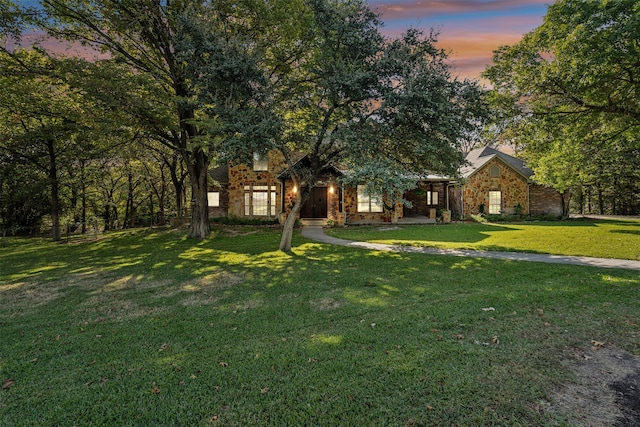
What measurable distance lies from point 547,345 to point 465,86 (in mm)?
7954

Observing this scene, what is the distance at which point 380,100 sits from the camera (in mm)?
9867

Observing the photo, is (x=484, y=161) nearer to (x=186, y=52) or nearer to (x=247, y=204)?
(x=247, y=204)

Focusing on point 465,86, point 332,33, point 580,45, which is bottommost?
point 465,86

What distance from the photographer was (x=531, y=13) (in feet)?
29.6

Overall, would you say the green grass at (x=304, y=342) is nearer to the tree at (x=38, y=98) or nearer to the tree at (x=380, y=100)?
the tree at (x=380, y=100)

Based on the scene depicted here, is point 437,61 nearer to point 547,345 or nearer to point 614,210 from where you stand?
point 547,345

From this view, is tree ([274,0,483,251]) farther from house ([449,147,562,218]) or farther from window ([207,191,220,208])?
house ([449,147,562,218])

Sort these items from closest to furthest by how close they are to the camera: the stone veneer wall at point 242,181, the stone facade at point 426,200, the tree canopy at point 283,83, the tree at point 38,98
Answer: the tree canopy at point 283,83, the tree at point 38,98, the stone veneer wall at point 242,181, the stone facade at point 426,200

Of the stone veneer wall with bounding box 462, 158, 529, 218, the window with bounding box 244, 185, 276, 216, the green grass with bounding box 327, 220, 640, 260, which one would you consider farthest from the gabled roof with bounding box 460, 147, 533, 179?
the window with bounding box 244, 185, 276, 216

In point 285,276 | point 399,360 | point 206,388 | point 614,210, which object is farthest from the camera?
point 614,210

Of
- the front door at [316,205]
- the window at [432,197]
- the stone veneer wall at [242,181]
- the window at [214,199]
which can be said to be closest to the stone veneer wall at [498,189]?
the window at [432,197]

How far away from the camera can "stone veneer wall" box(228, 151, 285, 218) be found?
2138cm

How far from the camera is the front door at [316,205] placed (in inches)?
850

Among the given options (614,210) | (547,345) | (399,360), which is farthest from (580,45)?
(614,210)
